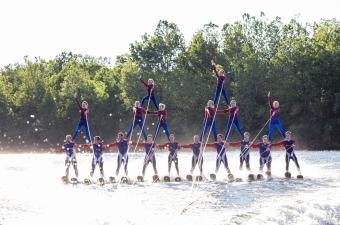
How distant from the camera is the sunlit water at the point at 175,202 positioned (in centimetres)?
1287

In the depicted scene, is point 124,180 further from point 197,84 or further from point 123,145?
point 197,84

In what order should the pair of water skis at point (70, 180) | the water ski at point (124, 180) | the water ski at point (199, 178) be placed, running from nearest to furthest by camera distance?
1. the water ski at point (124, 180)
2. the pair of water skis at point (70, 180)
3. the water ski at point (199, 178)

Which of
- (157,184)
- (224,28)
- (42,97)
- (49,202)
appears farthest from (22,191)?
(42,97)

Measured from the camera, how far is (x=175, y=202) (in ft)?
51.7

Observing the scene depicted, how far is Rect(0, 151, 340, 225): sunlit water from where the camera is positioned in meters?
12.9

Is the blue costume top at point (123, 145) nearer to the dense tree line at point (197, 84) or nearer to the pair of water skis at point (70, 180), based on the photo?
the pair of water skis at point (70, 180)

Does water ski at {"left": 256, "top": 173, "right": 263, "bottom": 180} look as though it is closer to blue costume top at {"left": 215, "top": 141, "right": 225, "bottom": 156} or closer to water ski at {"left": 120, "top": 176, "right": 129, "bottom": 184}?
blue costume top at {"left": 215, "top": 141, "right": 225, "bottom": 156}

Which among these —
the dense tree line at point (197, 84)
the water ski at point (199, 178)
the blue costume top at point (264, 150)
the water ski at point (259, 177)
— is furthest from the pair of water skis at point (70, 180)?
the dense tree line at point (197, 84)

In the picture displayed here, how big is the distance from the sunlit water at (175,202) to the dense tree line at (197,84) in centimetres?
2875

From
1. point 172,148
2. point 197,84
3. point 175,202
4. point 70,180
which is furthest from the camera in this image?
point 197,84

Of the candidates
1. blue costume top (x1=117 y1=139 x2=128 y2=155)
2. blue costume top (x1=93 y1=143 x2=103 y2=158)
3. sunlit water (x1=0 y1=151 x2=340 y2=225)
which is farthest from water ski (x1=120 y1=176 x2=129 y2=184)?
blue costume top (x1=93 y1=143 x2=103 y2=158)

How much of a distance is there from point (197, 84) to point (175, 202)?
144ft

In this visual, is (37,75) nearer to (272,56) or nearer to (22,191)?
(272,56)

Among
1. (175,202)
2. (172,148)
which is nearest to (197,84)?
(172,148)
